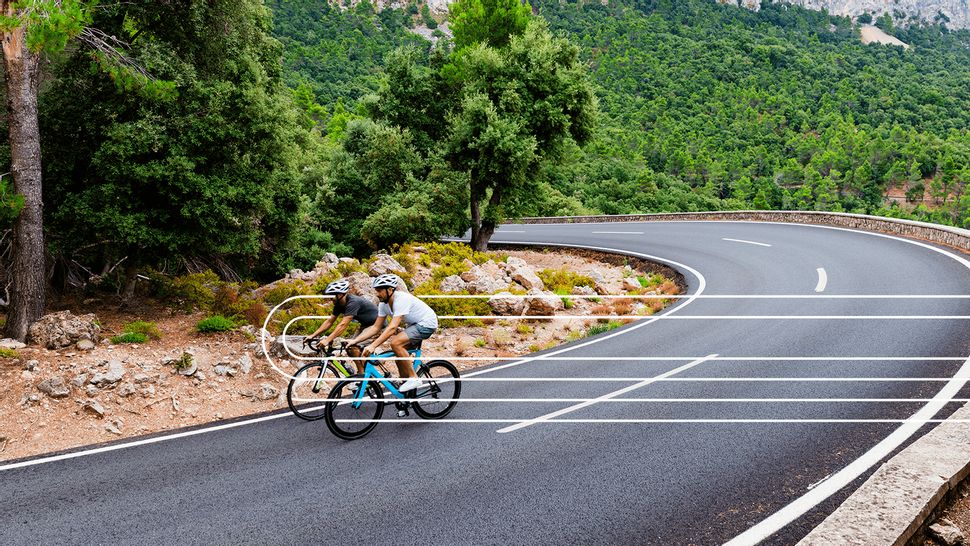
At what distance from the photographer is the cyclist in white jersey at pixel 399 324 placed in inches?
272

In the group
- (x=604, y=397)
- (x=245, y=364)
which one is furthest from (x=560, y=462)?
(x=245, y=364)

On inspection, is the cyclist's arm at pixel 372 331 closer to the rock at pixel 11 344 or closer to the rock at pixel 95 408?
the rock at pixel 95 408

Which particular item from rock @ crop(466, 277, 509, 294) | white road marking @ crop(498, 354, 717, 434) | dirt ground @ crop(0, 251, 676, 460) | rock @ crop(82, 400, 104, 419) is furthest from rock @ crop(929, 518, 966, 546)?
rock @ crop(466, 277, 509, 294)

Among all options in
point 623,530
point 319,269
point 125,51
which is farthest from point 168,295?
point 623,530

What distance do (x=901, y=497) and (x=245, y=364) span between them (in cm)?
945

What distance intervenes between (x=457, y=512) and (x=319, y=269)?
12.9 meters

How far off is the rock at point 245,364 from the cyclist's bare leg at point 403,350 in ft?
13.0

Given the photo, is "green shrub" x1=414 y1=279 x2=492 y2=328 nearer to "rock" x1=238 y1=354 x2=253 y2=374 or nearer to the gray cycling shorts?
"rock" x1=238 y1=354 x2=253 y2=374

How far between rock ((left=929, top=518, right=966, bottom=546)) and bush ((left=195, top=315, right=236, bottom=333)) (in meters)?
11.4

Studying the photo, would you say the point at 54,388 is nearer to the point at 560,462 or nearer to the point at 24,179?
the point at 24,179

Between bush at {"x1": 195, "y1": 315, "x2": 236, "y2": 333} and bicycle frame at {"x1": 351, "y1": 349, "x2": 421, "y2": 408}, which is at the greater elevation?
bicycle frame at {"x1": 351, "y1": 349, "x2": 421, "y2": 408}

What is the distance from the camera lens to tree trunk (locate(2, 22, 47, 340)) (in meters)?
9.57

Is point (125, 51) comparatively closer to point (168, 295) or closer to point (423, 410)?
point (168, 295)

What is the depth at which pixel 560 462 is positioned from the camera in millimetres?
5875
